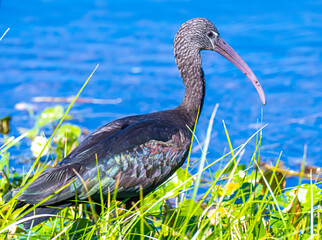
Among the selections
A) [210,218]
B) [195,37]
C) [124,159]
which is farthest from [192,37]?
[210,218]

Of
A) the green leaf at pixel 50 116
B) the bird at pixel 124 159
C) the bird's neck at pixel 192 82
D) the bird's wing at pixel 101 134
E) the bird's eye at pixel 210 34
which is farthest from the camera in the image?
the green leaf at pixel 50 116

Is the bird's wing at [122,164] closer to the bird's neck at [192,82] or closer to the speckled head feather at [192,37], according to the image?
the bird's neck at [192,82]

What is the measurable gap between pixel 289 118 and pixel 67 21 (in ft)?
13.0

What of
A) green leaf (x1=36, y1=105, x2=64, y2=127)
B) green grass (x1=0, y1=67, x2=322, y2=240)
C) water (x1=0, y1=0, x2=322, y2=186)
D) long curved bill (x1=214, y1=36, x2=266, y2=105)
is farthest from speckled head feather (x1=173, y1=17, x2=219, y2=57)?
green leaf (x1=36, y1=105, x2=64, y2=127)

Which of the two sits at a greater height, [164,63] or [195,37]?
[195,37]

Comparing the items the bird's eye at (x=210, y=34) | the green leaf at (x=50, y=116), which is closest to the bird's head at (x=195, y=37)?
the bird's eye at (x=210, y=34)

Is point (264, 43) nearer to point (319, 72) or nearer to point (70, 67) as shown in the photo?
point (319, 72)

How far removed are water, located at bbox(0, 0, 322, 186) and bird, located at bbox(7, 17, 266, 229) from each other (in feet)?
5.06

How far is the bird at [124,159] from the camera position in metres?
3.58

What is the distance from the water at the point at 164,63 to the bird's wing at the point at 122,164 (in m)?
1.78

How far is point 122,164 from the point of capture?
3840mm

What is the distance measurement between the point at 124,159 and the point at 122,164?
0.12 ft

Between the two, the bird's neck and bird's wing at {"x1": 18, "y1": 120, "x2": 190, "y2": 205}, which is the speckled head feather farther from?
bird's wing at {"x1": 18, "y1": 120, "x2": 190, "y2": 205}

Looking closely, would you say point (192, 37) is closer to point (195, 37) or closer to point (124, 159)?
point (195, 37)
